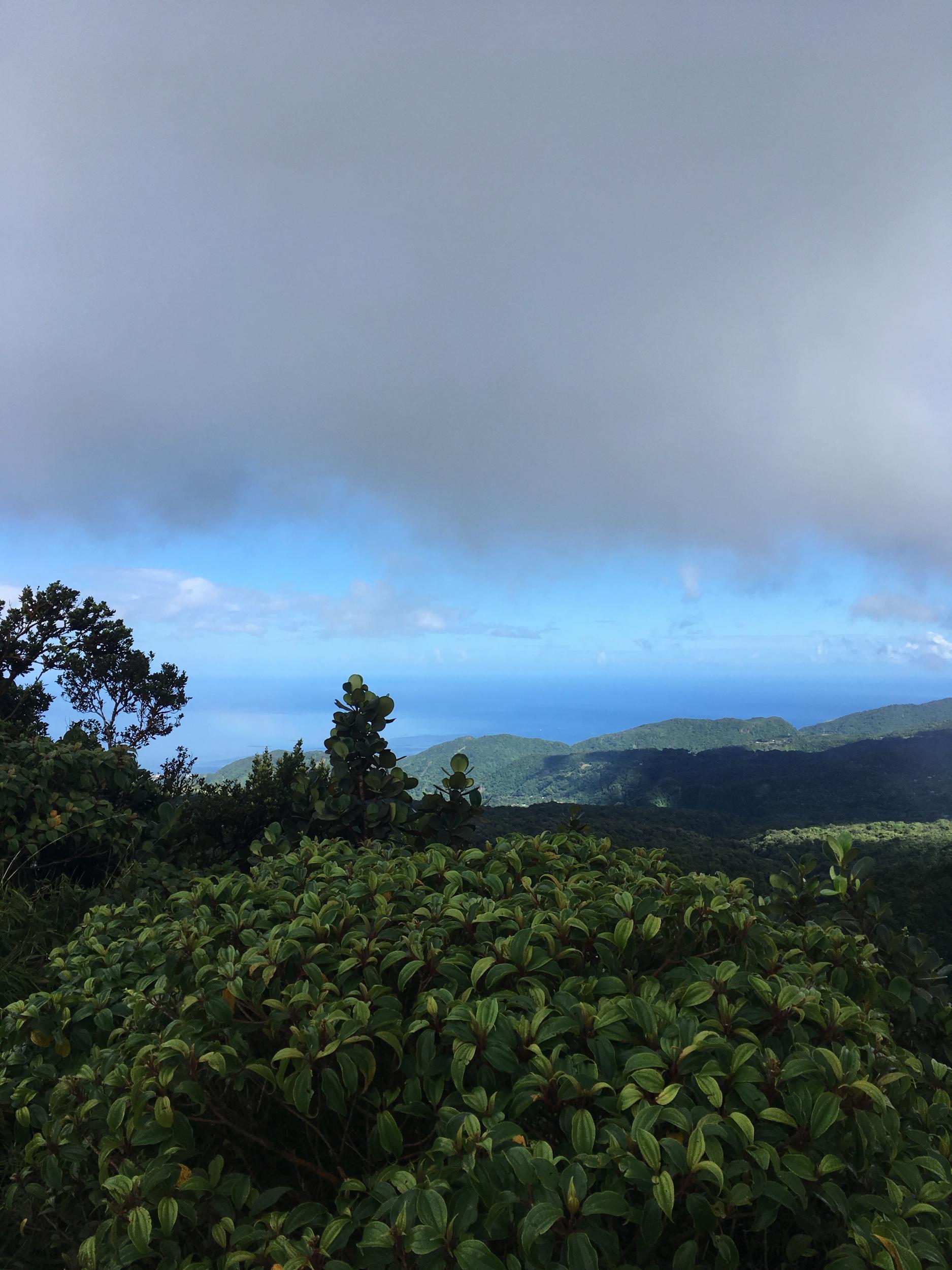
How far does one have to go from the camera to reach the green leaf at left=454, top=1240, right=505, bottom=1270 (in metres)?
1.75

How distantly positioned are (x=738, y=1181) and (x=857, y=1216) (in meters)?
0.33

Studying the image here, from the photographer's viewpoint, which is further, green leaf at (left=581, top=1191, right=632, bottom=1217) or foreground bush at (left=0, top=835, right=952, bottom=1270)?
foreground bush at (left=0, top=835, right=952, bottom=1270)

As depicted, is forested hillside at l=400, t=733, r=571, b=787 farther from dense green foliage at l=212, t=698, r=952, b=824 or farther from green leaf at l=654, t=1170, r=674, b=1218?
green leaf at l=654, t=1170, r=674, b=1218

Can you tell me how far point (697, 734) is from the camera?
8425 cm

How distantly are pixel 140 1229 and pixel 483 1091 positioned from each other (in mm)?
1064

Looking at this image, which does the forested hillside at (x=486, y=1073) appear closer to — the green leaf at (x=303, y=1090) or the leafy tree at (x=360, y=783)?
the green leaf at (x=303, y=1090)

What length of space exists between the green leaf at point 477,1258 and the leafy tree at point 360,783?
14.5 ft

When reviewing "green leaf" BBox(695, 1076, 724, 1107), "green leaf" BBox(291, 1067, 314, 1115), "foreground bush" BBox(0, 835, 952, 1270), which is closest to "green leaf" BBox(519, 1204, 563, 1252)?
"foreground bush" BBox(0, 835, 952, 1270)

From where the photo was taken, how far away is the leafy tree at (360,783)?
623 centimetres

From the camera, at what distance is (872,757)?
51375 mm

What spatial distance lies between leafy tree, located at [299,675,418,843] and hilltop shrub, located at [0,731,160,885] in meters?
2.10

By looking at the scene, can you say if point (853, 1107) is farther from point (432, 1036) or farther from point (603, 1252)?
point (432, 1036)

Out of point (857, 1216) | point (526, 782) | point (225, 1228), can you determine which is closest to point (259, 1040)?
point (225, 1228)

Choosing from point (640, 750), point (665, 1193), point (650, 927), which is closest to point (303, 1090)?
point (665, 1193)
